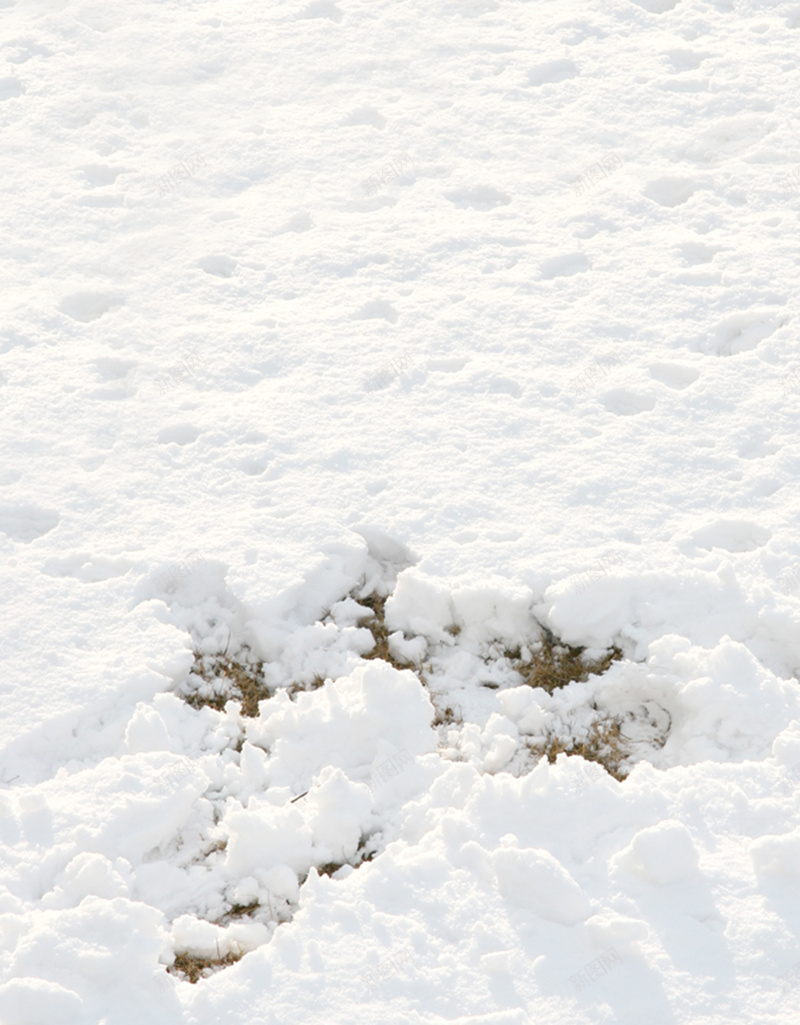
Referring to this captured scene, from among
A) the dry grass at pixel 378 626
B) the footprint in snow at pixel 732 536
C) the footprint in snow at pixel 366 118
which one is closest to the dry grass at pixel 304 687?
the dry grass at pixel 378 626

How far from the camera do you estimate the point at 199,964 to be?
149 inches

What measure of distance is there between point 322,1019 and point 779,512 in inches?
116

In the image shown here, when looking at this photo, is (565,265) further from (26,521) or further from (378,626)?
(26,521)

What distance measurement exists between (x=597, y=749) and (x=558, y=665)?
1.38 feet

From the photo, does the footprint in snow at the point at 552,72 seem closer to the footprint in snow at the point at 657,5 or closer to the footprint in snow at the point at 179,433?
the footprint in snow at the point at 657,5

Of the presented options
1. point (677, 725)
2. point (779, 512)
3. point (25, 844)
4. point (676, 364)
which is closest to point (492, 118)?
point (676, 364)

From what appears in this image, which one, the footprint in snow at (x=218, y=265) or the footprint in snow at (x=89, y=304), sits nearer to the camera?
the footprint in snow at (x=89, y=304)

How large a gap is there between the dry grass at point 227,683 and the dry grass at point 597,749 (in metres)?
1.15

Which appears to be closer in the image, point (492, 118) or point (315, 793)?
point (315, 793)

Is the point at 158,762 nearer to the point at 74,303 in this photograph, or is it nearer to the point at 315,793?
the point at 315,793

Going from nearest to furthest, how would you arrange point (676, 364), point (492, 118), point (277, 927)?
point (277, 927)
point (676, 364)
point (492, 118)

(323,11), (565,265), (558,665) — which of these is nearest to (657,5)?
(323,11)

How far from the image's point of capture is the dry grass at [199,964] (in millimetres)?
3762

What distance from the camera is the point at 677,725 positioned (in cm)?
449
